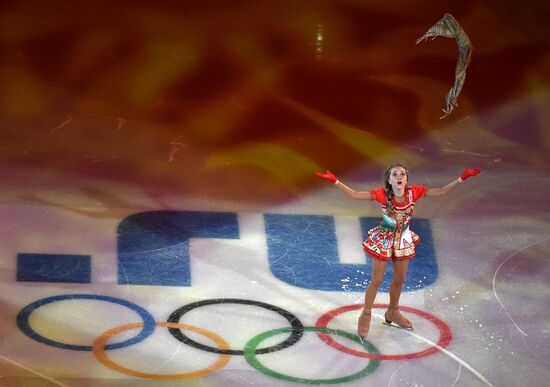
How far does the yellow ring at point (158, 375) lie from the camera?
778 cm

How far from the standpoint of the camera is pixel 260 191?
34.8ft

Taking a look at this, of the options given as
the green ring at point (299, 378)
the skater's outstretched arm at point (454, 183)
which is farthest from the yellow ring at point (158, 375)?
the skater's outstretched arm at point (454, 183)

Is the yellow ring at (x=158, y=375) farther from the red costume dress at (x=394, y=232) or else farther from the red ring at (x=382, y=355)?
the red costume dress at (x=394, y=232)

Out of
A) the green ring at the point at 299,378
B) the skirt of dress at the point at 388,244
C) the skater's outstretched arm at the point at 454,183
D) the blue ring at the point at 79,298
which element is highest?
the skater's outstretched arm at the point at 454,183

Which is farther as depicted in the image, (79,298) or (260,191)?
(260,191)

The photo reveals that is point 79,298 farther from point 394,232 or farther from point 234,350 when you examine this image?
point 394,232

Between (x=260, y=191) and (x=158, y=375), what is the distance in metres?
3.09

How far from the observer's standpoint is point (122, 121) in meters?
11.5

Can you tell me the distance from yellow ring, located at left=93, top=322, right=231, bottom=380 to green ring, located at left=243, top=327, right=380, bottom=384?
0.15 meters

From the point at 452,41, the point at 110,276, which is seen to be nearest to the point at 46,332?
the point at 110,276

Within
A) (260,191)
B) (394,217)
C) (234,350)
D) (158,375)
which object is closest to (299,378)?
(234,350)

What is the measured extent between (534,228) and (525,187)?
766mm

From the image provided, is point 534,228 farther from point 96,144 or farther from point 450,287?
point 96,144

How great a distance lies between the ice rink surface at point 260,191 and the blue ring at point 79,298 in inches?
0.7
